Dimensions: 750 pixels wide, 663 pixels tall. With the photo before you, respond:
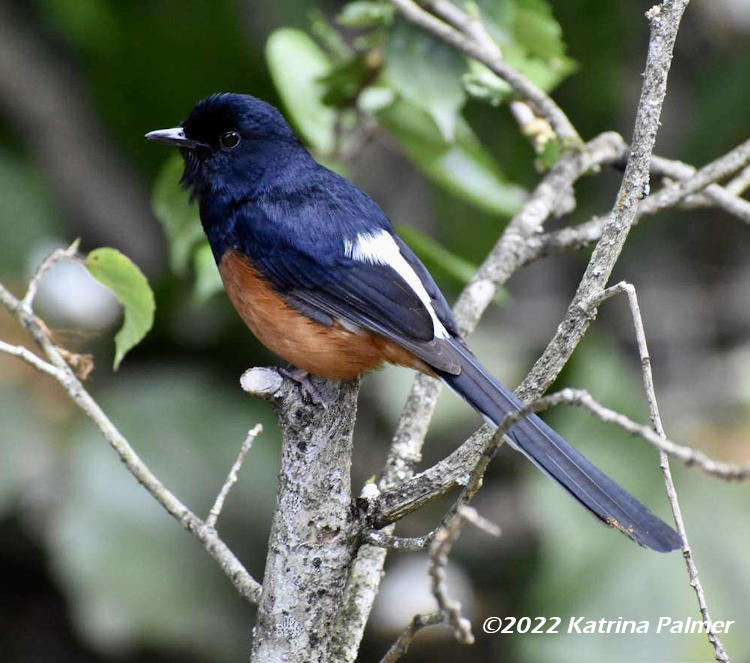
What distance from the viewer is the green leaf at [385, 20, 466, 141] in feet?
9.24

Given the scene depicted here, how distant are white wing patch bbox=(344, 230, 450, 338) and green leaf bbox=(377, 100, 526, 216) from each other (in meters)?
0.49

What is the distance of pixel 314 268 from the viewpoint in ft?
8.56

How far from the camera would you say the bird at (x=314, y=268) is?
2.40 m

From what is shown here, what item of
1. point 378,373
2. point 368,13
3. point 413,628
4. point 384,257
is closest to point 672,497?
point 413,628

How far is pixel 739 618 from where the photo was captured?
3.41 meters

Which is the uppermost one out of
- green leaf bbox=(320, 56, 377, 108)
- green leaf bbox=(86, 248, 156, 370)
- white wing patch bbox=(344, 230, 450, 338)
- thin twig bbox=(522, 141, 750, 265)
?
green leaf bbox=(320, 56, 377, 108)

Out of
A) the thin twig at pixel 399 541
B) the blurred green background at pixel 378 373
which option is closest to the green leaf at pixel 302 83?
the blurred green background at pixel 378 373

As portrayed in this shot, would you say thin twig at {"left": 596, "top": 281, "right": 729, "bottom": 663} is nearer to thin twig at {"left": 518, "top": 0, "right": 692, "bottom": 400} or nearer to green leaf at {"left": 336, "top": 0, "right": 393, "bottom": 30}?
thin twig at {"left": 518, "top": 0, "right": 692, "bottom": 400}

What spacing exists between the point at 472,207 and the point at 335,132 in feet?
3.85

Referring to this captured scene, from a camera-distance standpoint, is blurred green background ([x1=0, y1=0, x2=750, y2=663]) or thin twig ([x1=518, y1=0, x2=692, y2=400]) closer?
Result: thin twig ([x1=518, y1=0, x2=692, y2=400])

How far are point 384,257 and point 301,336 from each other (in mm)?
309

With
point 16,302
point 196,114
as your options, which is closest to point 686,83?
point 196,114

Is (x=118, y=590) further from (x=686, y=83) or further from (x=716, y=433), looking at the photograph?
(x=686, y=83)

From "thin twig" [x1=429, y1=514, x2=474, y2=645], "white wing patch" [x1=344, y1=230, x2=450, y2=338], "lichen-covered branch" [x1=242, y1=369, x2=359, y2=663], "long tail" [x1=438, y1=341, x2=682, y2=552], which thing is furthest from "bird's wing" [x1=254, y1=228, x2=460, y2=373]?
"thin twig" [x1=429, y1=514, x2=474, y2=645]
